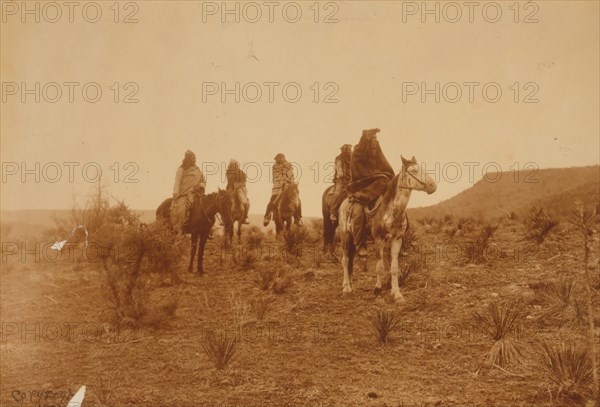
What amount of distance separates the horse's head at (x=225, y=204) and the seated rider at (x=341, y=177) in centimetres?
281

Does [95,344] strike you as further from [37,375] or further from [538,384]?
[538,384]

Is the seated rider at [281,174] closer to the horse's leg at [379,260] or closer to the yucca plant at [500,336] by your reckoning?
the horse's leg at [379,260]

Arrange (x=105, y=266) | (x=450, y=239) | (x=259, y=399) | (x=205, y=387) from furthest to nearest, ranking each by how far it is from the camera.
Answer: (x=450, y=239), (x=105, y=266), (x=205, y=387), (x=259, y=399)

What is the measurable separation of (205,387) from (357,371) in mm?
1755

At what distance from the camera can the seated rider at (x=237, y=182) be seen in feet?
47.1

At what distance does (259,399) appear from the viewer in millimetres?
5496

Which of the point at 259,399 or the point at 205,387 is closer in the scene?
the point at 259,399

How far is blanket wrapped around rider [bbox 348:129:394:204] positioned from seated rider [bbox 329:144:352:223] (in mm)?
1360

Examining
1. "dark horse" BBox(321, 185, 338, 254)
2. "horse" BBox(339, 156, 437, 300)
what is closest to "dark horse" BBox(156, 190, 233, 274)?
"dark horse" BBox(321, 185, 338, 254)

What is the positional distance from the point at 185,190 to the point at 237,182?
5.57ft

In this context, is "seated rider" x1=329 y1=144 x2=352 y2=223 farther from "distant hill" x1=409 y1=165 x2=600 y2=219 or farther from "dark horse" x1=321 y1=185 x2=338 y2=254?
"distant hill" x1=409 y1=165 x2=600 y2=219

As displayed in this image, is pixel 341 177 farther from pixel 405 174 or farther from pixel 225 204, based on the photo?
pixel 225 204

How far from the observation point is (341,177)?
11.7m

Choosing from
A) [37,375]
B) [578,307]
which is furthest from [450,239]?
[37,375]
